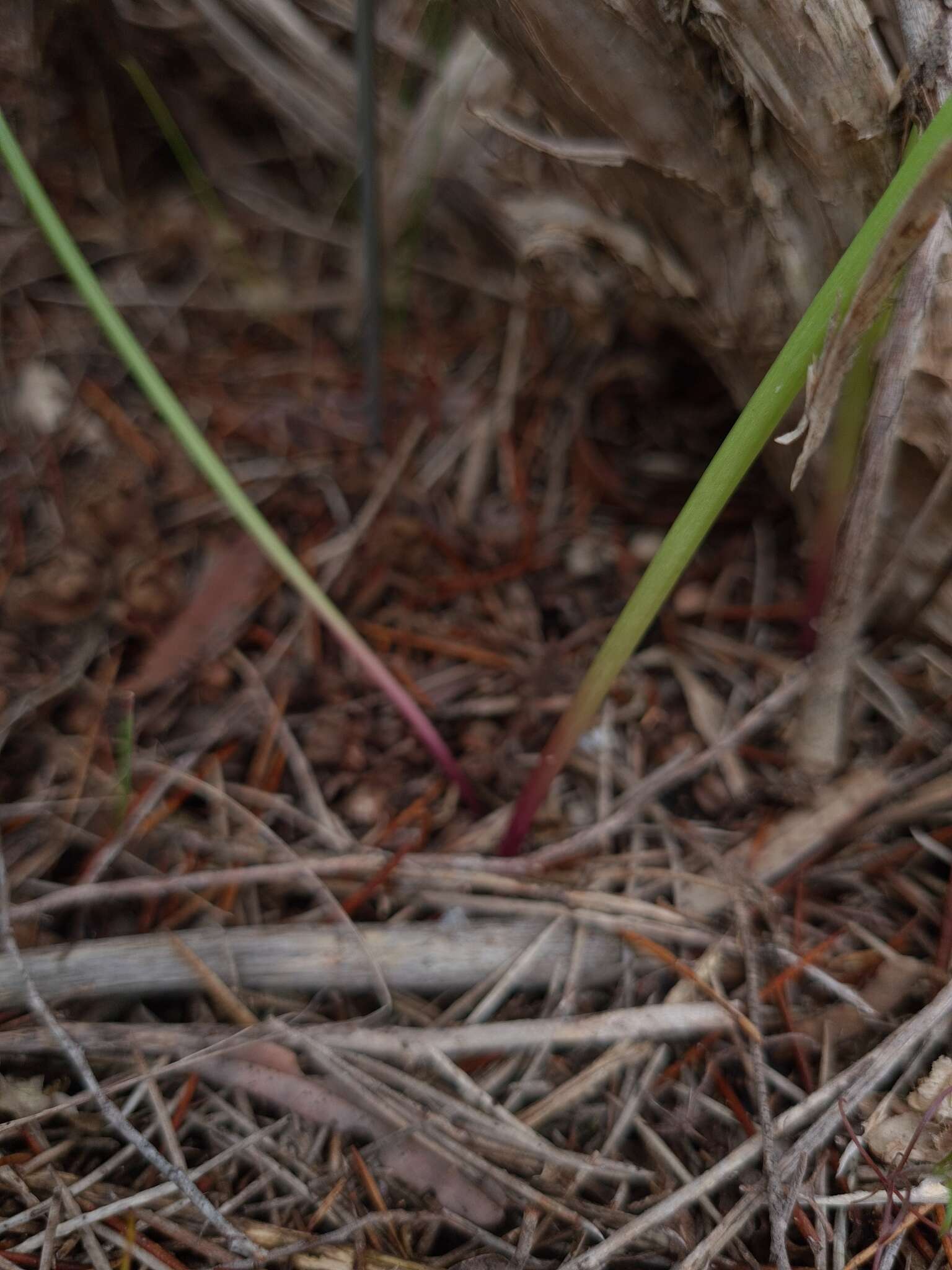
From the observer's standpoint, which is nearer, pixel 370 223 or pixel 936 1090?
pixel 936 1090

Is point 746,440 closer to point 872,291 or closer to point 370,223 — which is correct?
point 872,291

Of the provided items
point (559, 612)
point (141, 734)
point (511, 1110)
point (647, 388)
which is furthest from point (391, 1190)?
point (647, 388)

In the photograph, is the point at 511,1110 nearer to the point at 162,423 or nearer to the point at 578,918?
the point at 578,918

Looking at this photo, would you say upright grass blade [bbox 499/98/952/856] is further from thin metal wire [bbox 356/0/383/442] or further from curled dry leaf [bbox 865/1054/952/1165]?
thin metal wire [bbox 356/0/383/442]

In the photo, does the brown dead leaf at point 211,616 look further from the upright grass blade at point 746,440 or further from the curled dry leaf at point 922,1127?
the curled dry leaf at point 922,1127

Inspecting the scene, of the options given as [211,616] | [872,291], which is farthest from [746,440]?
[211,616]

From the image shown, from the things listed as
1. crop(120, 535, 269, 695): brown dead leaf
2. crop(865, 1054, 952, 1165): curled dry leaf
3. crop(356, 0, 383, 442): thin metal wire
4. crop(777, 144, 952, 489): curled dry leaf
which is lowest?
crop(120, 535, 269, 695): brown dead leaf

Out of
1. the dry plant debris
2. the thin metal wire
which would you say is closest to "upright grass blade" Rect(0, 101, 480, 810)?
the dry plant debris
